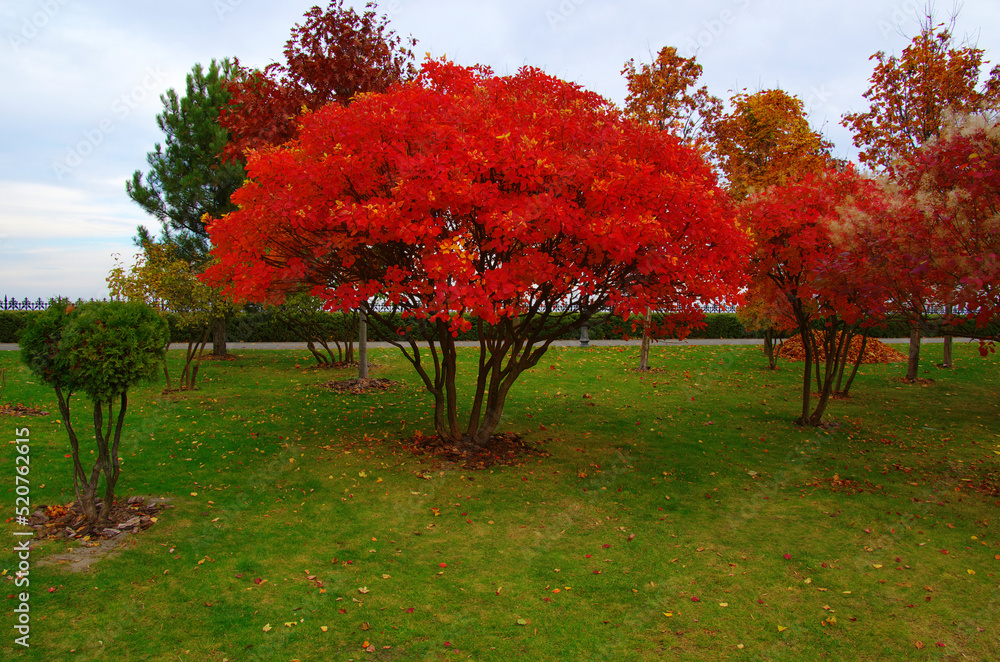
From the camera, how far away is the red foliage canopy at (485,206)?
6.58m

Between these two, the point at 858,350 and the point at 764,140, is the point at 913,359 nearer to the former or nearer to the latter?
the point at 858,350

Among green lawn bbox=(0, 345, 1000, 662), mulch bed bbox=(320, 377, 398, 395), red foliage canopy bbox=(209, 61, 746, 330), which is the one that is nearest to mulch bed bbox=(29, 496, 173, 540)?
green lawn bbox=(0, 345, 1000, 662)

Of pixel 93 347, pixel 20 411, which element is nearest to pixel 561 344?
pixel 20 411

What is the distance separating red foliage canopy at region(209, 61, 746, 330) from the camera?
259 inches

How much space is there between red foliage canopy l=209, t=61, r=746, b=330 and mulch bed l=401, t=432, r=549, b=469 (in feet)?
7.66

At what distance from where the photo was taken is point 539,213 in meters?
6.60

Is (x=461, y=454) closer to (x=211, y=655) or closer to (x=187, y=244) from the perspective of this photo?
(x=211, y=655)

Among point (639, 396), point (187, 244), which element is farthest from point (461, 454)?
point (187, 244)

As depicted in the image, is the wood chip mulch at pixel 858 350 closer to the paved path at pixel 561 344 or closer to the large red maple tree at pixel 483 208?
the paved path at pixel 561 344

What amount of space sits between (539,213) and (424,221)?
126 cm

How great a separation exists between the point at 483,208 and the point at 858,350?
16641mm

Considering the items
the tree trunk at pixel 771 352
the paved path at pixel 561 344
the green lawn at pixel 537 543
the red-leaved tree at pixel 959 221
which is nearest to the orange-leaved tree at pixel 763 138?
the tree trunk at pixel 771 352

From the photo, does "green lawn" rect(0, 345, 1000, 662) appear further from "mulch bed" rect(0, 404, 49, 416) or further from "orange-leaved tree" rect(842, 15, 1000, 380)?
"orange-leaved tree" rect(842, 15, 1000, 380)

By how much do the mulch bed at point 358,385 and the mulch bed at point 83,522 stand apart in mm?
6909
